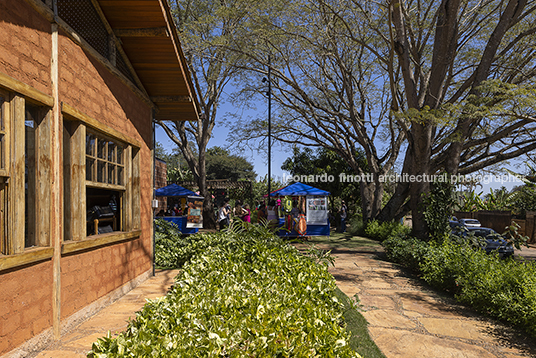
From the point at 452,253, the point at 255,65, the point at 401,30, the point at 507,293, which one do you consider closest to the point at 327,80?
the point at 255,65

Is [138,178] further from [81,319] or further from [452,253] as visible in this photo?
[452,253]

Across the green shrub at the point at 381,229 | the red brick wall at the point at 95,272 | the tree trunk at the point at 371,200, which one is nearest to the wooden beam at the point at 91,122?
the red brick wall at the point at 95,272

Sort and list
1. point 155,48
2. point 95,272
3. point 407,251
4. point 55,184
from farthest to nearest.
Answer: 1. point 407,251
2. point 155,48
3. point 95,272
4. point 55,184

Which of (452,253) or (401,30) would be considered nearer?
(452,253)

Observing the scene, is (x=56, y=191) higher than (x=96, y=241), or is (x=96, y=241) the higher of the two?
(x=56, y=191)

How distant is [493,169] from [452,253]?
10.6 metres

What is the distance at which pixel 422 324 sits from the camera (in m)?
4.91

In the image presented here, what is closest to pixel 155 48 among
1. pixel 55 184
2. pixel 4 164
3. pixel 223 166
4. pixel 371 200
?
pixel 55 184

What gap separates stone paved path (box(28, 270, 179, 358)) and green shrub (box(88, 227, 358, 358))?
3.85 feet

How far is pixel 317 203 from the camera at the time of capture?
16.5 m

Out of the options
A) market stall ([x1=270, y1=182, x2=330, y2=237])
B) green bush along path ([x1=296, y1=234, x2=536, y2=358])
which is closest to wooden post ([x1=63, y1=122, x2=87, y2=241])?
green bush along path ([x1=296, y1=234, x2=536, y2=358])

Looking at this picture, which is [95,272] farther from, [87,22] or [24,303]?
[87,22]

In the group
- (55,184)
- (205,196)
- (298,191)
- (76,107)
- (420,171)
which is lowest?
(205,196)

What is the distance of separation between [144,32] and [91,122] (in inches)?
75.8
